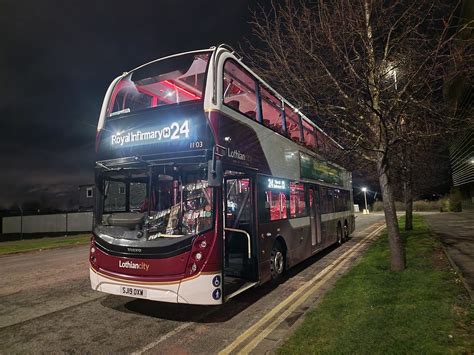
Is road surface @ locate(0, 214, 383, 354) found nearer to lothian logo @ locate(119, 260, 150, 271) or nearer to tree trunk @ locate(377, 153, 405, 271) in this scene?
lothian logo @ locate(119, 260, 150, 271)

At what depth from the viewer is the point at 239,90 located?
684 centimetres

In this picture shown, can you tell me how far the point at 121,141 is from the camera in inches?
250

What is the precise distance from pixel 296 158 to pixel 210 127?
445 centimetres

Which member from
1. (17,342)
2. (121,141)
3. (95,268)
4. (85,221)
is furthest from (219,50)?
(85,221)

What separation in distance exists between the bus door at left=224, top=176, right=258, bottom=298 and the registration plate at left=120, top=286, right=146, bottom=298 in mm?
1675

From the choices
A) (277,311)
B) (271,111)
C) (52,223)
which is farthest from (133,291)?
(52,223)

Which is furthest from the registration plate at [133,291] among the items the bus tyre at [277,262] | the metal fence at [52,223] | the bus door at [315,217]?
the metal fence at [52,223]

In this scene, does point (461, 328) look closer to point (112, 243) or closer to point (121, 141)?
point (112, 243)

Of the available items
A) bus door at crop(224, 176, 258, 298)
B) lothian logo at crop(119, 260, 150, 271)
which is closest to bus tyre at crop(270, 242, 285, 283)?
bus door at crop(224, 176, 258, 298)

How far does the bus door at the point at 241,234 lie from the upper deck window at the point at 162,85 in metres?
1.91

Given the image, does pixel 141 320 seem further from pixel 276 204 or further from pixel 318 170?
pixel 318 170

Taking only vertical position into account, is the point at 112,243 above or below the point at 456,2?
below

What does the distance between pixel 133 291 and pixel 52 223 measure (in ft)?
158

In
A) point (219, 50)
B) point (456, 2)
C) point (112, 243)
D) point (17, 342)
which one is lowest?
point (17, 342)
